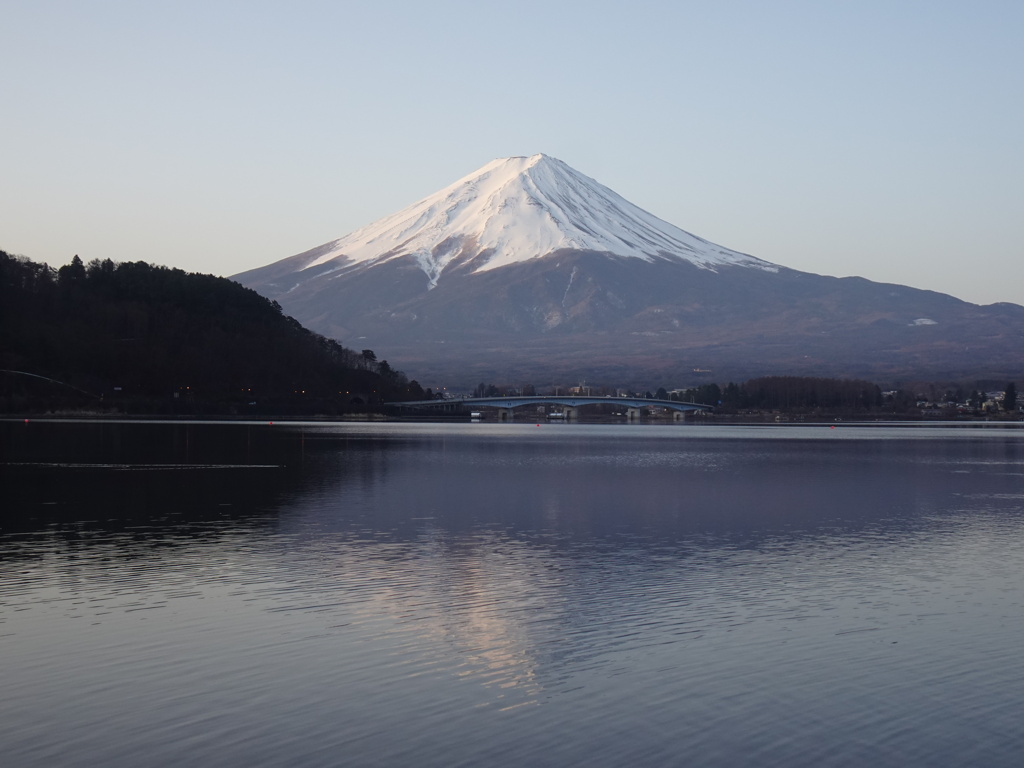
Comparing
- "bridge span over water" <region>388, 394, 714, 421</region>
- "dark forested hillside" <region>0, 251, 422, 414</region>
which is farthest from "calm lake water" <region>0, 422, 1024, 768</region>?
"bridge span over water" <region>388, 394, 714, 421</region>

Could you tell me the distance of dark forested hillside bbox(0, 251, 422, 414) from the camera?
378 ft

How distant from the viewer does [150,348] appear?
12550 centimetres

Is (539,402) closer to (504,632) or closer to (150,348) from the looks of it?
(150,348)

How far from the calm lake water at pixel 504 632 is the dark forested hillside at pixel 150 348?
87281 mm

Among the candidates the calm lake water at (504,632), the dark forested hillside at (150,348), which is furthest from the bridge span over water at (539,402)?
the calm lake water at (504,632)

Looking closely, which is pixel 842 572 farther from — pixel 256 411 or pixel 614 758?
pixel 256 411

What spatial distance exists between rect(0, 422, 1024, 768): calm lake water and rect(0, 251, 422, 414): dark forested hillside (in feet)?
286

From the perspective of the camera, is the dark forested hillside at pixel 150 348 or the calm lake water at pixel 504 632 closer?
the calm lake water at pixel 504 632

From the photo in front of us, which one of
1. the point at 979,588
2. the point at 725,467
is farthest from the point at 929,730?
the point at 725,467

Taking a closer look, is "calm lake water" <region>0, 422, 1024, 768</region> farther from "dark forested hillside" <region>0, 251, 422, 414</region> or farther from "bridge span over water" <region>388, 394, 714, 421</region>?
"bridge span over water" <region>388, 394, 714, 421</region>

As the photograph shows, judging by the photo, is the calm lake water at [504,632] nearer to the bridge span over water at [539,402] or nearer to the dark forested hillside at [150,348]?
the dark forested hillside at [150,348]

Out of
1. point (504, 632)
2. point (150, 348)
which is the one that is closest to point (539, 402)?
point (150, 348)

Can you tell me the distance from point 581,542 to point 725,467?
2843 centimetres

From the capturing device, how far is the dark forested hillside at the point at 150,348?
115062mm
